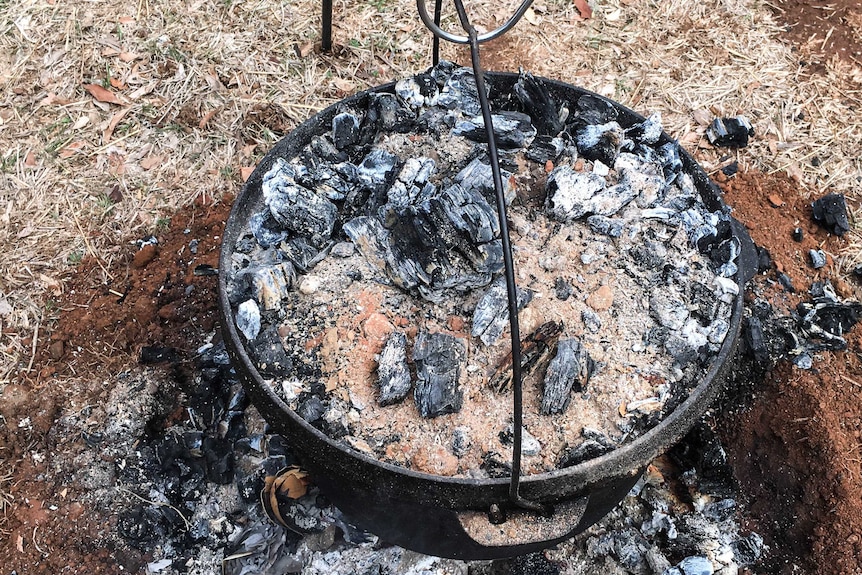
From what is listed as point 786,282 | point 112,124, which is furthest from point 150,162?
point 786,282

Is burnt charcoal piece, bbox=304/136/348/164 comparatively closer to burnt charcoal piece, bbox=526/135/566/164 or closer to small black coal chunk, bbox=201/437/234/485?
burnt charcoal piece, bbox=526/135/566/164

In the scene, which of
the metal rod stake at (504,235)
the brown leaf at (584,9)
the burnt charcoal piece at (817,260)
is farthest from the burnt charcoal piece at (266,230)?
the brown leaf at (584,9)

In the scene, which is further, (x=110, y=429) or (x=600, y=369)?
(x=110, y=429)

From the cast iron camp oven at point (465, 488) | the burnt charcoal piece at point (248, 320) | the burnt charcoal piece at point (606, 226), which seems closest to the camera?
the cast iron camp oven at point (465, 488)

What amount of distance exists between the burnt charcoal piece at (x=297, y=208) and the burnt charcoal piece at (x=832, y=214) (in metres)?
2.38

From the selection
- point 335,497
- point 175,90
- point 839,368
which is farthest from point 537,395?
point 175,90

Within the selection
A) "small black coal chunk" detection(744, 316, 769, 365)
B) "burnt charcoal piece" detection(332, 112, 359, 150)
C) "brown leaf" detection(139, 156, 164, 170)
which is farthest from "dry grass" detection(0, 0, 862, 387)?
"burnt charcoal piece" detection(332, 112, 359, 150)

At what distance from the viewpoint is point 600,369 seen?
186cm

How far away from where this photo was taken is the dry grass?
322 cm

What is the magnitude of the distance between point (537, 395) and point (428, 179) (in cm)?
74

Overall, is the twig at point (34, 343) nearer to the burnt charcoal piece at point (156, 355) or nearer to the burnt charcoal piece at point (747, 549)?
the burnt charcoal piece at point (156, 355)

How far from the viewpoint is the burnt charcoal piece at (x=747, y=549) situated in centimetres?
243

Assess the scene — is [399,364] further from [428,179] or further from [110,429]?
[110,429]

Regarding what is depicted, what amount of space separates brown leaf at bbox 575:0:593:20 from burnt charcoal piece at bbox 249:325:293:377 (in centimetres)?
303
